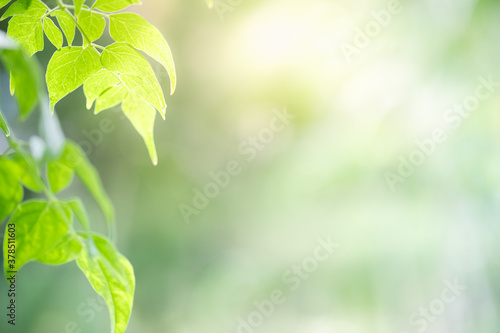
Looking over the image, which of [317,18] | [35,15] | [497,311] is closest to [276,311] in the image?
[497,311]

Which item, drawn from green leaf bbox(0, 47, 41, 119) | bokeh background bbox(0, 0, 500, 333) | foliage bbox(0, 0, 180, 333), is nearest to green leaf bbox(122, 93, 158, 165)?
foliage bbox(0, 0, 180, 333)

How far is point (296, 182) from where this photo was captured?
2.98 metres

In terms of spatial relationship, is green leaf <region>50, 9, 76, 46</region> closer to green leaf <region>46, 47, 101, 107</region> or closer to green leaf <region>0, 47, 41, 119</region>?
green leaf <region>46, 47, 101, 107</region>

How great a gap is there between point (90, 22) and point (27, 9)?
3cm

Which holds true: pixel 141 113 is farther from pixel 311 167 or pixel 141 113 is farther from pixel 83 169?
pixel 311 167

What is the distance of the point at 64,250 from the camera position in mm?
243

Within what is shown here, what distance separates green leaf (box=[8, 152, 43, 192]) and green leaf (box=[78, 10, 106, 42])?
0.32ft

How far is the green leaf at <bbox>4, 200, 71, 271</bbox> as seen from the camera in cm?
23

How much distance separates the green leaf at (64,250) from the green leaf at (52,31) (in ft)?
0.42

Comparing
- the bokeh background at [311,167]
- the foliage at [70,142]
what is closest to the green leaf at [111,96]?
the foliage at [70,142]

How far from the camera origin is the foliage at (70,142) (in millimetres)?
205

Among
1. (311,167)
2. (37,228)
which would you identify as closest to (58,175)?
(37,228)

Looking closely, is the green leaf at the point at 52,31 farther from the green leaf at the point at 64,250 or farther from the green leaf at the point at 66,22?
the green leaf at the point at 64,250

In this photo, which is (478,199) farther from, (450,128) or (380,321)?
(380,321)
